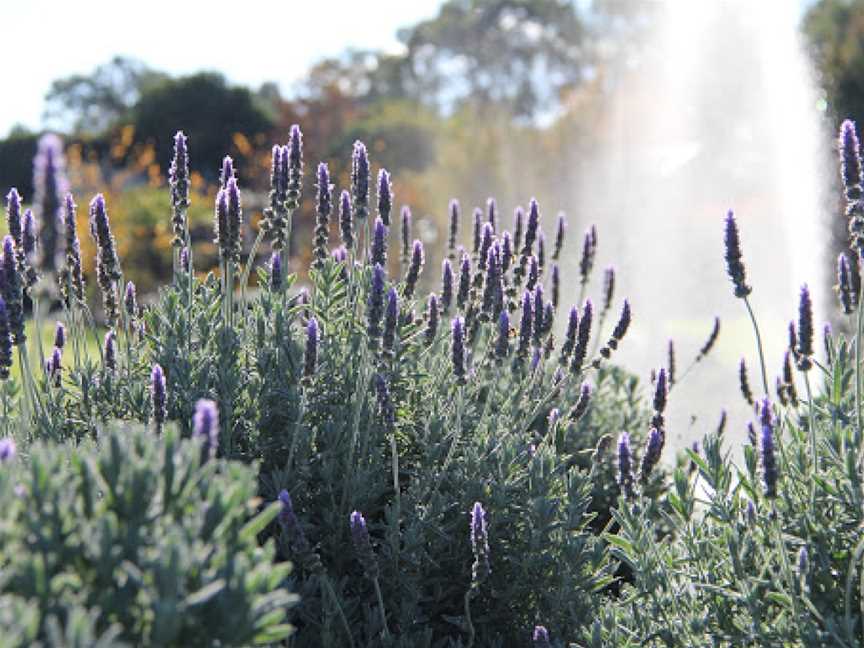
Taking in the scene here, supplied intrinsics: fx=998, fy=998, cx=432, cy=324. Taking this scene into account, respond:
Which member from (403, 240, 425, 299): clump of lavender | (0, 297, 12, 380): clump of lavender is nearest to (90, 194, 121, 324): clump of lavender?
(0, 297, 12, 380): clump of lavender

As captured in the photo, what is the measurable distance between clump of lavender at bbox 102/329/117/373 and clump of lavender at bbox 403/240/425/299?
Result: 3.45 ft

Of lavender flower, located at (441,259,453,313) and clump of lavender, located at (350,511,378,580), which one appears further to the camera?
lavender flower, located at (441,259,453,313)

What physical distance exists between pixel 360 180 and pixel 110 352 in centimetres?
105

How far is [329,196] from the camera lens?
A: 3.29 metres

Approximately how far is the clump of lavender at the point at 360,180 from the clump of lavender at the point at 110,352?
0.94 m

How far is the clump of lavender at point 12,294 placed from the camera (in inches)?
101

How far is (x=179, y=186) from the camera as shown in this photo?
122 inches

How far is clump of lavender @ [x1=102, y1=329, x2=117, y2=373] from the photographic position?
11.0ft

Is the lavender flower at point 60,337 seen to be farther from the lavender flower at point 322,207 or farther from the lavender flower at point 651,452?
the lavender flower at point 651,452

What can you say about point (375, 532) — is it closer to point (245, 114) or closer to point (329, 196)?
point (329, 196)

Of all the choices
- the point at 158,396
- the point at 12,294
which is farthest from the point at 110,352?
→ the point at 158,396

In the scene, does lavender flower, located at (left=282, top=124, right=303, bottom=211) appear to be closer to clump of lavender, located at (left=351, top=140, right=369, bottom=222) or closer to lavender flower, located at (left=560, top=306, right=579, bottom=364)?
clump of lavender, located at (left=351, top=140, right=369, bottom=222)

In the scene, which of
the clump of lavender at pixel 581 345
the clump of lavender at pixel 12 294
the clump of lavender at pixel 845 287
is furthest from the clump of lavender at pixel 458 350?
the clump of lavender at pixel 12 294

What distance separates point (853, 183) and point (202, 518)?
1.81 meters
